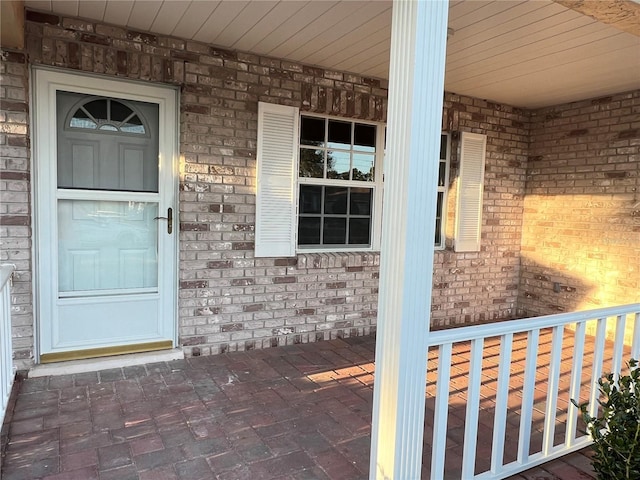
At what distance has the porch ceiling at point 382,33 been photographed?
262cm

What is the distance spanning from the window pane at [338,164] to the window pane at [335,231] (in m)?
0.42

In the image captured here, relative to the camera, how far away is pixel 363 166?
4.25 metres

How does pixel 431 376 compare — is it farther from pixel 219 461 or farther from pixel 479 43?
pixel 479 43

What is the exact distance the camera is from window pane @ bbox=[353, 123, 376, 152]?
13.8 ft

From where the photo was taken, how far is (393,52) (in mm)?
1555

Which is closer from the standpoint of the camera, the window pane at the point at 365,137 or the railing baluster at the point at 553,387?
the railing baluster at the point at 553,387

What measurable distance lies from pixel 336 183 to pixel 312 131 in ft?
1.73

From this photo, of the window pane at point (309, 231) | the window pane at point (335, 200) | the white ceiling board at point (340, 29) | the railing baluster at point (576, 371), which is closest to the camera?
the railing baluster at point (576, 371)

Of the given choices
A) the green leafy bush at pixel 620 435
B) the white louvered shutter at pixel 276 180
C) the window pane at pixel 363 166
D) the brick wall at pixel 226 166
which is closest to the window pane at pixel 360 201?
the window pane at pixel 363 166

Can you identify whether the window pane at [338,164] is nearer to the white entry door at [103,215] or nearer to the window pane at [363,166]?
the window pane at [363,166]

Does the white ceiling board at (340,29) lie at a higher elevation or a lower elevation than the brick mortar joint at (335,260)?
higher

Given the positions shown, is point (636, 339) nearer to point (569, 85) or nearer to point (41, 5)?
point (569, 85)

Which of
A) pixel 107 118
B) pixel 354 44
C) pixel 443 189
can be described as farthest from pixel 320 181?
pixel 107 118

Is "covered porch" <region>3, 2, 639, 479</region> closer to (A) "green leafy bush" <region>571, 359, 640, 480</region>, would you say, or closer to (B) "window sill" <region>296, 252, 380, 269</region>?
(B) "window sill" <region>296, 252, 380, 269</region>
